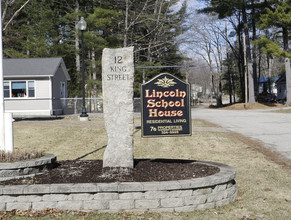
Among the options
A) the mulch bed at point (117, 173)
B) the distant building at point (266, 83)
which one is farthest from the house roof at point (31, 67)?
the distant building at point (266, 83)

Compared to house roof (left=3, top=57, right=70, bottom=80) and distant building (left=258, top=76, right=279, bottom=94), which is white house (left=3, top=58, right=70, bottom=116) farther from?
distant building (left=258, top=76, right=279, bottom=94)

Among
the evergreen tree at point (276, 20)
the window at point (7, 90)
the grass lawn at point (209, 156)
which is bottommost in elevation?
the grass lawn at point (209, 156)

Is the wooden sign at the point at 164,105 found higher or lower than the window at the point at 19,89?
lower

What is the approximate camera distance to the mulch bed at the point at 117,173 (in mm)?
5309

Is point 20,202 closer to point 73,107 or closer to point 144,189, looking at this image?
point 144,189

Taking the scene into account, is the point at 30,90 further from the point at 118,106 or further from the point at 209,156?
the point at 118,106

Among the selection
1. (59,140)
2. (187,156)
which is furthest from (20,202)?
(59,140)

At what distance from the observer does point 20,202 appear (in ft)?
15.6

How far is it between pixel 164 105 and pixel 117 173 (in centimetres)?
162

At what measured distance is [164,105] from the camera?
6.49 m

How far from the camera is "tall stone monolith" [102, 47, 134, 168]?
19.7 feet

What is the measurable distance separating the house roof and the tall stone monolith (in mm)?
19833

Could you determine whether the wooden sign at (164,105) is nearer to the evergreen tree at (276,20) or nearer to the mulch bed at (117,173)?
the mulch bed at (117,173)

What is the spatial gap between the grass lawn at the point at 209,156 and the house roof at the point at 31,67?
11106mm
